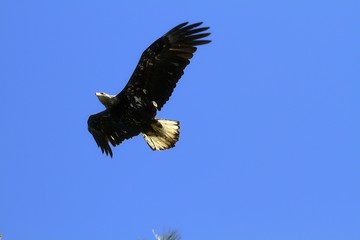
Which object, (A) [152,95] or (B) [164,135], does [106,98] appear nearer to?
(A) [152,95]

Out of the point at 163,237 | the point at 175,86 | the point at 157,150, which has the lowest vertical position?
the point at 163,237

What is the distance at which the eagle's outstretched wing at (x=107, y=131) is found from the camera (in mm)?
10977

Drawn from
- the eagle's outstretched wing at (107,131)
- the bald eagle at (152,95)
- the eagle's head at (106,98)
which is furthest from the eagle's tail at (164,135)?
the eagle's head at (106,98)

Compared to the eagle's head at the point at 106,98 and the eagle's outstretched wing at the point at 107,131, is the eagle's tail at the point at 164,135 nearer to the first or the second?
the eagle's outstretched wing at the point at 107,131

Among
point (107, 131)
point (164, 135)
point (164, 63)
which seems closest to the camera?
point (164, 63)

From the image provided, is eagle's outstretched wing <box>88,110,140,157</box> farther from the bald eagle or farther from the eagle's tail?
the eagle's tail

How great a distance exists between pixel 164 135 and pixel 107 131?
1.12 m

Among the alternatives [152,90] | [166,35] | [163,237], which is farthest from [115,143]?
[163,237]

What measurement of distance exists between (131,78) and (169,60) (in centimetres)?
77

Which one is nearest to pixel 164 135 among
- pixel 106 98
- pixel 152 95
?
pixel 152 95

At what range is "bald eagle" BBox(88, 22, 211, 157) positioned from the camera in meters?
10.2

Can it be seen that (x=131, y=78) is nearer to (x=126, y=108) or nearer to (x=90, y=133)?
(x=126, y=108)

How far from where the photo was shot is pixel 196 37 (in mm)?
10062

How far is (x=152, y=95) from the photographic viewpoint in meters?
10.5
